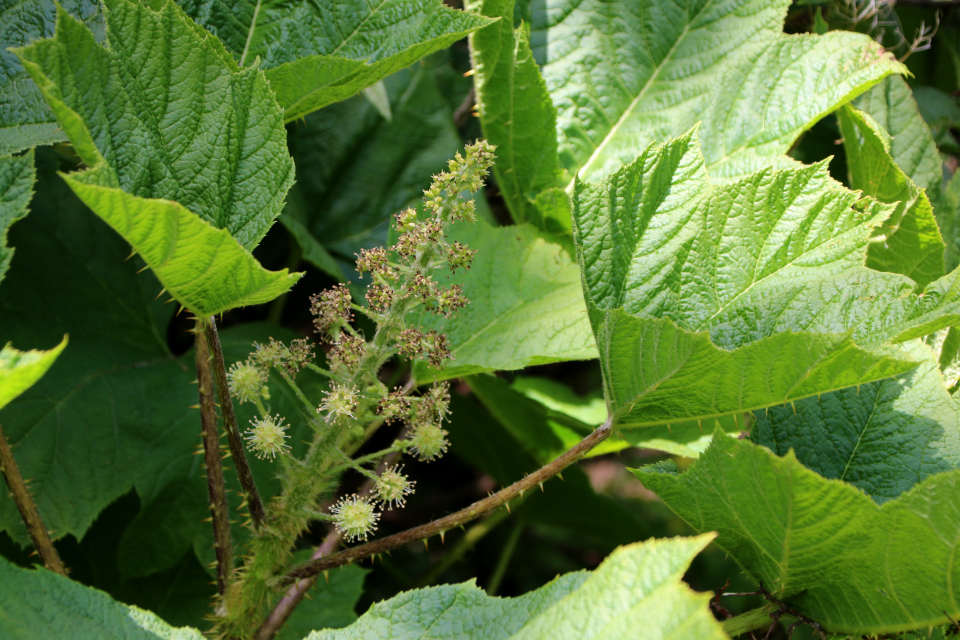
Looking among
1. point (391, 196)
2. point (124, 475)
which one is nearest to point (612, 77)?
point (391, 196)

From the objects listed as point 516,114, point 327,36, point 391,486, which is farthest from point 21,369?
point 516,114

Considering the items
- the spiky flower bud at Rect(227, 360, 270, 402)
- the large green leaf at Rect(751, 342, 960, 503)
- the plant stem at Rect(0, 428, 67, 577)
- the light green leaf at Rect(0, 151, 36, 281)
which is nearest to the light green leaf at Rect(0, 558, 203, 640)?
the plant stem at Rect(0, 428, 67, 577)

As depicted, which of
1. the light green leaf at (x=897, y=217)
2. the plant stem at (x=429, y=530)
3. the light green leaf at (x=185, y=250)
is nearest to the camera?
the light green leaf at (x=185, y=250)

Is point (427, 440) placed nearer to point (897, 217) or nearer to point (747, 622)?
point (747, 622)

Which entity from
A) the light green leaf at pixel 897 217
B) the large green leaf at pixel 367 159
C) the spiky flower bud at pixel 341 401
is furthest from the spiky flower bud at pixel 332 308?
the light green leaf at pixel 897 217

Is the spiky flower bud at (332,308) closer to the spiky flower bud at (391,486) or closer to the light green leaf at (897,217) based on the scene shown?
the spiky flower bud at (391,486)

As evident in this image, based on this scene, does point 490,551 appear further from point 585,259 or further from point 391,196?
point 585,259
